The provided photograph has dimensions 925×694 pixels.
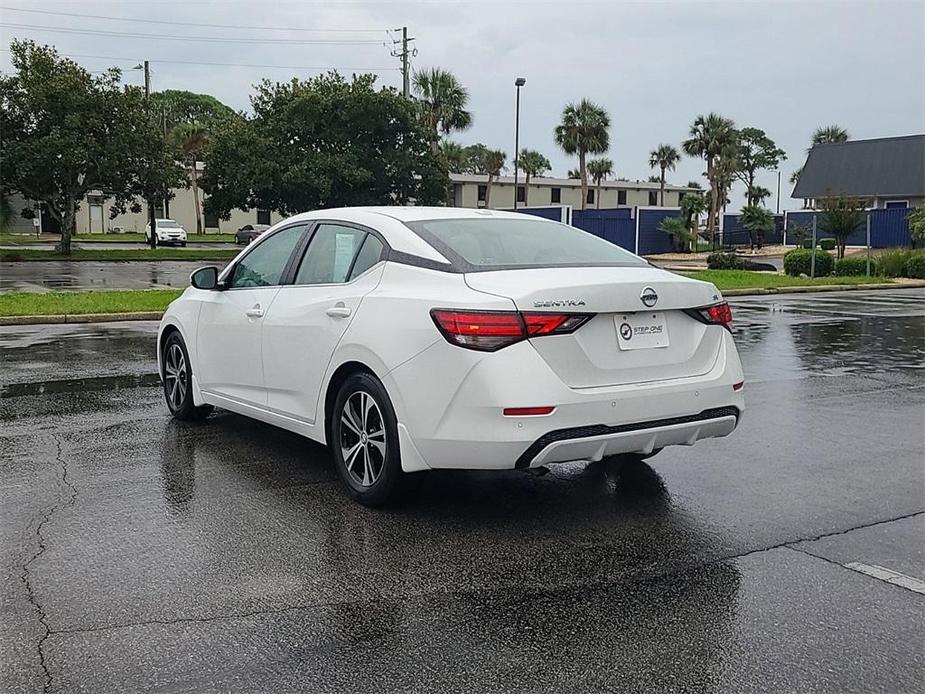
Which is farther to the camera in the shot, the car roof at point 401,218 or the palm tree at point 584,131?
the palm tree at point 584,131

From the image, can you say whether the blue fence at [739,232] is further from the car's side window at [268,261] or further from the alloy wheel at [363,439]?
the alloy wheel at [363,439]

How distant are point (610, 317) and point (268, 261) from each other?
266 centimetres

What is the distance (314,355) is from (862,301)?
19571 mm

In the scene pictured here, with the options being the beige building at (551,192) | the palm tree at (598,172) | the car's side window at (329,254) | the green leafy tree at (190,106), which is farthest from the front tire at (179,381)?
the green leafy tree at (190,106)

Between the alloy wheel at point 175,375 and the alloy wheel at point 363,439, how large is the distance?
2422 millimetres

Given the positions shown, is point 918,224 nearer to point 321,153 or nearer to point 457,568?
point 321,153

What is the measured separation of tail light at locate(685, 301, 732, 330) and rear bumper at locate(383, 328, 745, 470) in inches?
17.1

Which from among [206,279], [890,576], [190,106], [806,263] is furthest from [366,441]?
[190,106]

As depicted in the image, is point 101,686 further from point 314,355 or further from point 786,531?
point 786,531

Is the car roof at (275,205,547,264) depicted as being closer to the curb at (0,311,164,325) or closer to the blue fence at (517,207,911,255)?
the curb at (0,311,164,325)

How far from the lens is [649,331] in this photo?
498cm

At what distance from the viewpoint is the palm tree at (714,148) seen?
59.1m

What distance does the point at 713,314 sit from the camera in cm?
533

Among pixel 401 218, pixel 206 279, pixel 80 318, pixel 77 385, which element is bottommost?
pixel 77 385
